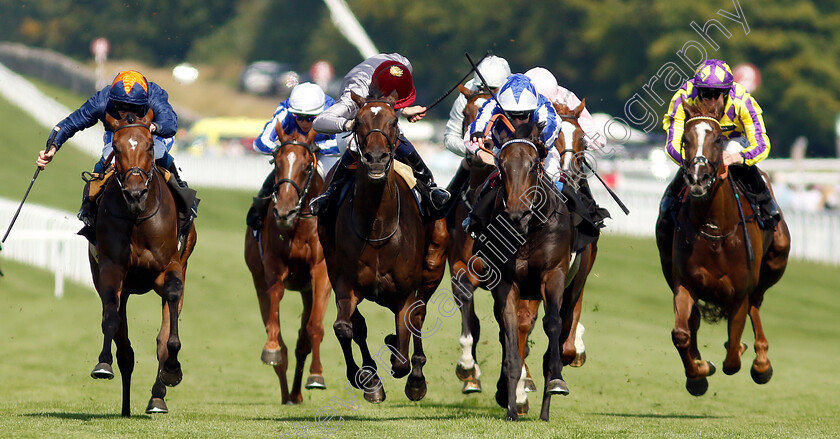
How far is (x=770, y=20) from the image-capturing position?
4659 centimetres

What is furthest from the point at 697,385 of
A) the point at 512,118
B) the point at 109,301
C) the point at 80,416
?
the point at 80,416

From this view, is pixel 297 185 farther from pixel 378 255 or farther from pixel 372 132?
pixel 372 132

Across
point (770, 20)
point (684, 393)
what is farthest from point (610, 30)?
point (684, 393)

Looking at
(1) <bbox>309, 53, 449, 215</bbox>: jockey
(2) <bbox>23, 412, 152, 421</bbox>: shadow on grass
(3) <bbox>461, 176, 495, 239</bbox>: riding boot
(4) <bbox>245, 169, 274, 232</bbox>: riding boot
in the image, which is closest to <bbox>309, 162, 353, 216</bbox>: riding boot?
(1) <bbox>309, 53, 449, 215</bbox>: jockey

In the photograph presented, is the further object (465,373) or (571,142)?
(465,373)

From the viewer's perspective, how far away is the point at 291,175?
10461 mm

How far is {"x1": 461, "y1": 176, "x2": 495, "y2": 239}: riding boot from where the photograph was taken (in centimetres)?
930

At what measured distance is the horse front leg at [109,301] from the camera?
9.20 meters

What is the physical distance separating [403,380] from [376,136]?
6.55 meters

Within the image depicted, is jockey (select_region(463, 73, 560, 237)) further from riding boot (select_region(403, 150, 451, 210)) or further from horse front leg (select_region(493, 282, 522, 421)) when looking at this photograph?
horse front leg (select_region(493, 282, 522, 421))

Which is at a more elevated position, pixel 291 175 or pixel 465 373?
pixel 291 175

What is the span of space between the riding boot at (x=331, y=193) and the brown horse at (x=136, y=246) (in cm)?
118

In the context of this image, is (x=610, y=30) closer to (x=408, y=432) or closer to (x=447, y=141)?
(x=447, y=141)

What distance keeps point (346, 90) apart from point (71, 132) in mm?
2225
